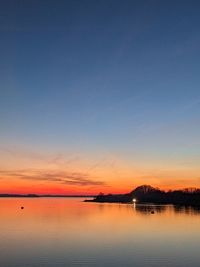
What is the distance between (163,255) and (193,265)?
15.6ft

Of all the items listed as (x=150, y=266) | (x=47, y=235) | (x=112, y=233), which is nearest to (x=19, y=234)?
(x=47, y=235)

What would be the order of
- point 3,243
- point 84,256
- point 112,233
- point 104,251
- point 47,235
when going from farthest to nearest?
point 112,233, point 47,235, point 3,243, point 104,251, point 84,256

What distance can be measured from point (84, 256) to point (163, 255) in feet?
23.6

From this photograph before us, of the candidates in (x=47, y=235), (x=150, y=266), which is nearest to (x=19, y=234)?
(x=47, y=235)

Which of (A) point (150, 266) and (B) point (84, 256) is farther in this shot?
(B) point (84, 256)

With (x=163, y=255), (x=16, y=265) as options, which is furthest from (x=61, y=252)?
(x=163, y=255)

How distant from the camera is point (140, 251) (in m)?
36.6

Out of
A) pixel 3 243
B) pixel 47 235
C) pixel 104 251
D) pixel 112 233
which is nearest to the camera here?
pixel 104 251

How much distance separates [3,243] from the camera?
40.5m

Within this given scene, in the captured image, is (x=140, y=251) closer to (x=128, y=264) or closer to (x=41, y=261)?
(x=128, y=264)

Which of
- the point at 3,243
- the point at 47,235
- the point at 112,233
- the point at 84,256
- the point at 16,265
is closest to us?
the point at 16,265

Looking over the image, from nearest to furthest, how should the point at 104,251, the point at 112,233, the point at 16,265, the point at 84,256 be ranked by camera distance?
the point at 16,265 → the point at 84,256 → the point at 104,251 → the point at 112,233

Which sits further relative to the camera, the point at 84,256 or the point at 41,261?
the point at 84,256

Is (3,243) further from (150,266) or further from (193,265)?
(193,265)
